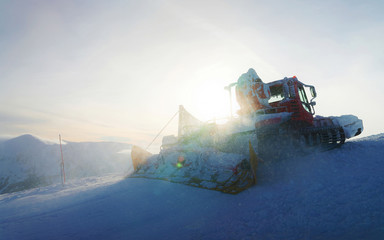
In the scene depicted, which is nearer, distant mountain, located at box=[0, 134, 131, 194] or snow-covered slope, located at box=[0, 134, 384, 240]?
snow-covered slope, located at box=[0, 134, 384, 240]

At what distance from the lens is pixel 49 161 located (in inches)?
3836

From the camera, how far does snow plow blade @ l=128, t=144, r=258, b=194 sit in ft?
17.5

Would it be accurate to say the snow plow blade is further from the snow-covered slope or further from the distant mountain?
the distant mountain

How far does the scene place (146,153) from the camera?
9086 mm

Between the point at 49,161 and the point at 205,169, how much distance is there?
118 metres

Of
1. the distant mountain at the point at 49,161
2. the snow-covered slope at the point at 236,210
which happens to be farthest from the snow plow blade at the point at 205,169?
the distant mountain at the point at 49,161

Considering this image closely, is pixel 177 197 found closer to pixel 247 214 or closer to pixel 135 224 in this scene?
pixel 135 224

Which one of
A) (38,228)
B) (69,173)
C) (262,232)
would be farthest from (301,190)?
(69,173)

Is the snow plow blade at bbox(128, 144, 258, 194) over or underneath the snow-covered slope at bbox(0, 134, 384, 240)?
over

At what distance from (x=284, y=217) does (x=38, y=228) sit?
474 cm

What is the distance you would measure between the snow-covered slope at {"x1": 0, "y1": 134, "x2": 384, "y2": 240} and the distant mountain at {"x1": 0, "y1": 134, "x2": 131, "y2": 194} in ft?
290

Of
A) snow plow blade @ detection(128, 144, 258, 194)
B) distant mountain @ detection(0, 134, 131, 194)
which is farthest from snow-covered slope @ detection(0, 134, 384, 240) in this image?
distant mountain @ detection(0, 134, 131, 194)

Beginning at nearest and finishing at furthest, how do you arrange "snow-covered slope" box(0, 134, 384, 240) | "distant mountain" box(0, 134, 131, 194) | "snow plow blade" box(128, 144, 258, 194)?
1. "snow-covered slope" box(0, 134, 384, 240)
2. "snow plow blade" box(128, 144, 258, 194)
3. "distant mountain" box(0, 134, 131, 194)

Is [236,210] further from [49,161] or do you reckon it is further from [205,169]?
[49,161]
